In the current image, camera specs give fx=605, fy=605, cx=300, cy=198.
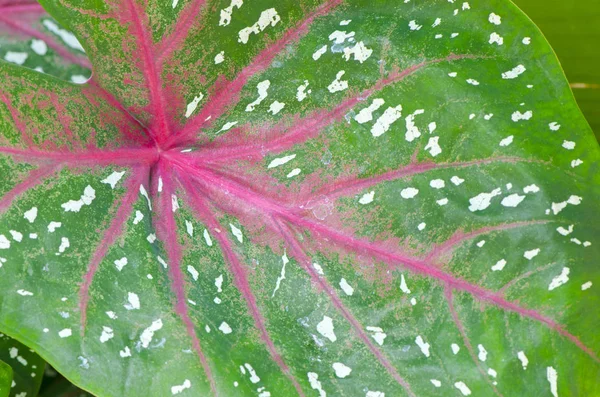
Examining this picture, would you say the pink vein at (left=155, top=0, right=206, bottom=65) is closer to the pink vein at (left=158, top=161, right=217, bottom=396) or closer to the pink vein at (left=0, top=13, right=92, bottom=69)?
the pink vein at (left=158, top=161, right=217, bottom=396)

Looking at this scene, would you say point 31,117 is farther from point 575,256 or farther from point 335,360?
point 575,256

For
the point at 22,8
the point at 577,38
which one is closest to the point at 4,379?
the point at 22,8

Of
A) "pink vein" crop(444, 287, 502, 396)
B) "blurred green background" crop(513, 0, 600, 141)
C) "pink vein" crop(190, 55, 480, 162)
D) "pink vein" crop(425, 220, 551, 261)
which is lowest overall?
"pink vein" crop(444, 287, 502, 396)

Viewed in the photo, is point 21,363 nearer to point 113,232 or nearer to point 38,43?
point 113,232

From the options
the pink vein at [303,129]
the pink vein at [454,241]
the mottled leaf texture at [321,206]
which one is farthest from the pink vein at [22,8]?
the pink vein at [454,241]

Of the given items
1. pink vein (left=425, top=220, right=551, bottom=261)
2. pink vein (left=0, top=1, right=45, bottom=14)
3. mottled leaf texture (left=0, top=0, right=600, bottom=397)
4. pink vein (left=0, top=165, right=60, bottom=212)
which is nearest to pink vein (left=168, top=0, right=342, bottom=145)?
mottled leaf texture (left=0, top=0, right=600, bottom=397)

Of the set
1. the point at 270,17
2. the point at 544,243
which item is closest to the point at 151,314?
the point at 270,17
